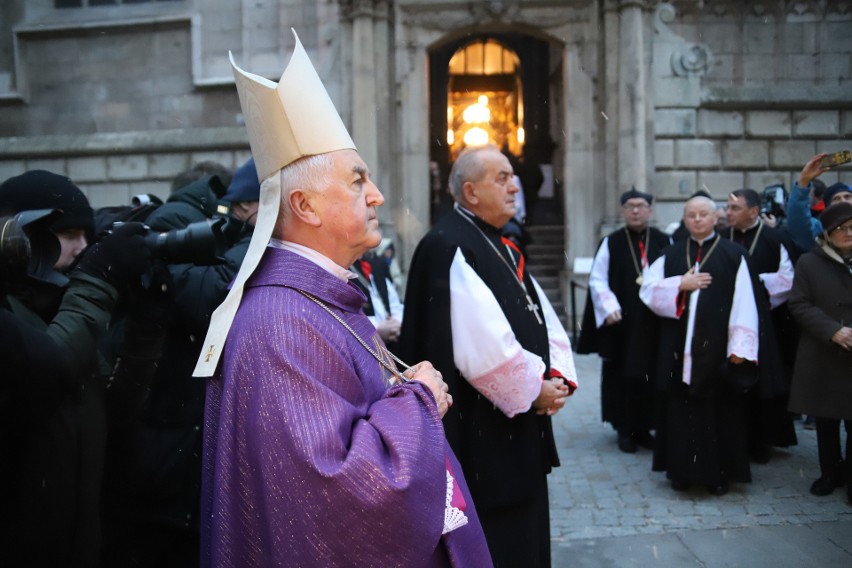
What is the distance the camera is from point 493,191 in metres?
3.57

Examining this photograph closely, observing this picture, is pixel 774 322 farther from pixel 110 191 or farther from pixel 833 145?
pixel 110 191

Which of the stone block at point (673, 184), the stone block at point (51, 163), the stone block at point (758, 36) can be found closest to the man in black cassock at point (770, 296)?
the stone block at point (673, 184)

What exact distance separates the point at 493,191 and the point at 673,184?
28.6 ft

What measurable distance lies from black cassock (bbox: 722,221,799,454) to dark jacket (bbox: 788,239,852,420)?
40cm

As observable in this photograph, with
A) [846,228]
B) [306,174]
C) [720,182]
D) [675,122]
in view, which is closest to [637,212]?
[846,228]

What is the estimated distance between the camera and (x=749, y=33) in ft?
37.5

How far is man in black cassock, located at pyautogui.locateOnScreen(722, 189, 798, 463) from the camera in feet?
20.1

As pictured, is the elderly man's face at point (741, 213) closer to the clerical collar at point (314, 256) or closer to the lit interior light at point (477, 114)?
the clerical collar at point (314, 256)

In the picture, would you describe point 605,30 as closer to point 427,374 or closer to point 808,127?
point 808,127

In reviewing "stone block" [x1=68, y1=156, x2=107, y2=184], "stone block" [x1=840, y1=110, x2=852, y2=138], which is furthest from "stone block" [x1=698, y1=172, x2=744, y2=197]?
"stone block" [x1=68, y1=156, x2=107, y2=184]

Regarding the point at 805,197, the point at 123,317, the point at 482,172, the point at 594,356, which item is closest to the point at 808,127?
the point at 594,356

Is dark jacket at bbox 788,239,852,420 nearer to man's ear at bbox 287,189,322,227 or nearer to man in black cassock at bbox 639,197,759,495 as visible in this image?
man in black cassock at bbox 639,197,759,495

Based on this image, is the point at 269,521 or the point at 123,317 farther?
the point at 123,317

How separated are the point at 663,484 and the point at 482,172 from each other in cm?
319
